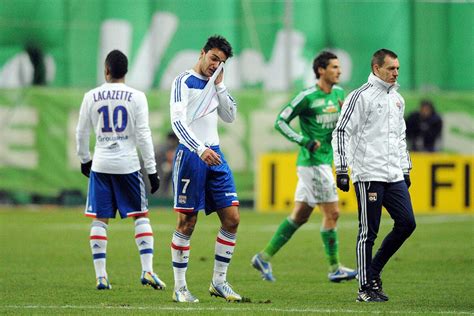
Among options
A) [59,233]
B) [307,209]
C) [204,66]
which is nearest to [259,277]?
[307,209]

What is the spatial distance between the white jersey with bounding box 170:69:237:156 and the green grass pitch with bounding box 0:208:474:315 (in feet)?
4.96

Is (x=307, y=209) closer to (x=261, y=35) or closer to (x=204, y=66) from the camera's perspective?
(x=204, y=66)

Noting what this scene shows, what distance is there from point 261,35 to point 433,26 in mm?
4343

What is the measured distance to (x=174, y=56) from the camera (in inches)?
1206

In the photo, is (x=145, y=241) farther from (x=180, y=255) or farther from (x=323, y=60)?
(x=323, y=60)

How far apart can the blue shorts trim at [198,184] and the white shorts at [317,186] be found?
2946 mm

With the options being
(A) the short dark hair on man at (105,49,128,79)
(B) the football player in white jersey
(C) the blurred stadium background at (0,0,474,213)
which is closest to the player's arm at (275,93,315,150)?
(A) the short dark hair on man at (105,49,128,79)

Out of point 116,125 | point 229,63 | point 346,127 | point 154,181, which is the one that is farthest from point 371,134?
point 229,63

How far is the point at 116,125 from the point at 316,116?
102 inches

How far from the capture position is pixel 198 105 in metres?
10.8

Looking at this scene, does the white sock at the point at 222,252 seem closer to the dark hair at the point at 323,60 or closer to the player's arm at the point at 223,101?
the player's arm at the point at 223,101

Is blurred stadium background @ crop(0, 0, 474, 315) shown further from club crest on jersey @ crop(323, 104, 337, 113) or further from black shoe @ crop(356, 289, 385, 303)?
black shoe @ crop(356, 289, 385, 303)

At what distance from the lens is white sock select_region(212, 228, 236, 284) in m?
11.0

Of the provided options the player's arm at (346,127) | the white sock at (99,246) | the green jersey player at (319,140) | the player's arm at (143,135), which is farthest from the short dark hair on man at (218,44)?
the green jersey player at (319,140)
